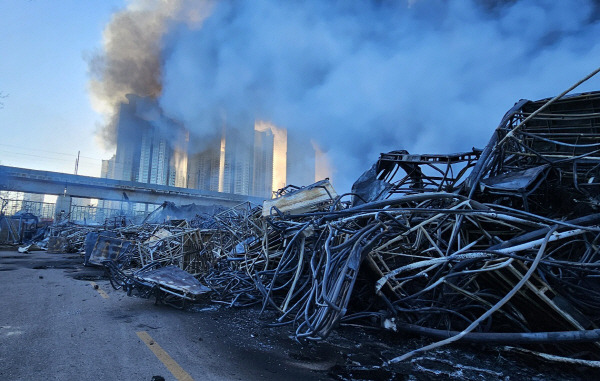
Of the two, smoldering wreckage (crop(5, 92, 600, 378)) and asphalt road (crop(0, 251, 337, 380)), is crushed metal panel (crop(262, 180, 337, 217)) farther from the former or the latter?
asphalt road (crop(0, 251, 337, 380))

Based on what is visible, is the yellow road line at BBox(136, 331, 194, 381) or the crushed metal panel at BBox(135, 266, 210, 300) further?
the crushed metal panel at BBox(135, 266, 210, 300)

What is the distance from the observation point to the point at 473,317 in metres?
3.13

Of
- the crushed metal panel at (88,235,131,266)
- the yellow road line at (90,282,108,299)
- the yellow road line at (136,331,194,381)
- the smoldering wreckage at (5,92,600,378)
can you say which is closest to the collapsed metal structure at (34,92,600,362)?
the smoldering wreckage at (5,92,600,378)

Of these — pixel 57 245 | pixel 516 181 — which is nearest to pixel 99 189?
pixel 57 245

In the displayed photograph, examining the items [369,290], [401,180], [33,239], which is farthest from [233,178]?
[369,290]

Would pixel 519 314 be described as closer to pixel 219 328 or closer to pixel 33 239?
pixel 219 328

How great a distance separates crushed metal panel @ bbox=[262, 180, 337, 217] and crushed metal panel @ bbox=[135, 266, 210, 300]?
1658 millimetres

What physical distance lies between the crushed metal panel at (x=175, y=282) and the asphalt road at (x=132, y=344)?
296 mm

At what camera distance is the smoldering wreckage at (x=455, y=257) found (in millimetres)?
2730

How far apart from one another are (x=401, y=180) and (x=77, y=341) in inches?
230

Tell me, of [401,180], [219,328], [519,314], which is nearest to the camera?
[519,314]

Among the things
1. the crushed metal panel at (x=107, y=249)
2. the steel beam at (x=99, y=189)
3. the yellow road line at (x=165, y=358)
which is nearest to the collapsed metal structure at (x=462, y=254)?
the yellow road line at (x=165, y=358)

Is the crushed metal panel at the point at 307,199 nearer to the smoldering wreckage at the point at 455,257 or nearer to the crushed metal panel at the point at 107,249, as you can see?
the smoldering wreckage at the point at 455,257

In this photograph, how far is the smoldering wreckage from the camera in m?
2.73
